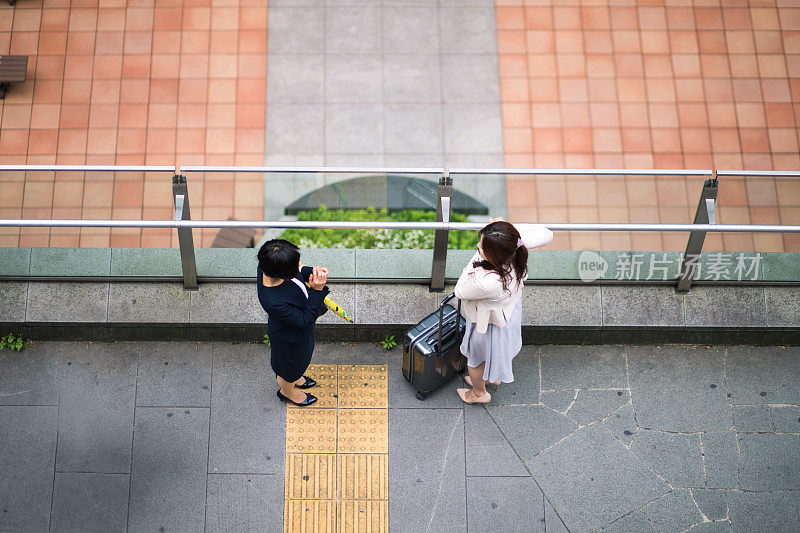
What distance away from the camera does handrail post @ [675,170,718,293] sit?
14.3ft

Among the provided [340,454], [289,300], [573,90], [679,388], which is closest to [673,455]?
[679,388]

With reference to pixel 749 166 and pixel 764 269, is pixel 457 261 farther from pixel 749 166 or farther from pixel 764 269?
pixel 749 166

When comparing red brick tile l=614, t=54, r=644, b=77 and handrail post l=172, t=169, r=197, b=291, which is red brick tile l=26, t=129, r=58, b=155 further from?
red brick tile l=614, t=54, r=644, b=77

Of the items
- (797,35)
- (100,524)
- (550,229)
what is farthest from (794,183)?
(100,524)

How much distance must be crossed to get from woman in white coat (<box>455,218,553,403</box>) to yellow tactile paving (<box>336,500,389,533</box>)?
39.7 inches

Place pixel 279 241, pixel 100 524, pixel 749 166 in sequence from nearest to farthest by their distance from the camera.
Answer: pixel 279 241 < pixel 100 524 < pixel 749 166

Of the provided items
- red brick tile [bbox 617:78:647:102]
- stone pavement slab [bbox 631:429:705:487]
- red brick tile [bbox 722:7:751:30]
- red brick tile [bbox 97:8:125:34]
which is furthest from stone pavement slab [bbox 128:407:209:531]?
red brick tile [bbox 722:7:751:30]

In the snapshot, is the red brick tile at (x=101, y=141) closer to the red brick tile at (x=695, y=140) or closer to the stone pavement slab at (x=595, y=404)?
the stone pavement slab at (x=595, y=404)

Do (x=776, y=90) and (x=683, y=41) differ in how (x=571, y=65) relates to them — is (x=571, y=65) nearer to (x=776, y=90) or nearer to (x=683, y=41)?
(x=683, y=41)

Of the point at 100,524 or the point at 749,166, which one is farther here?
the point at 749,166

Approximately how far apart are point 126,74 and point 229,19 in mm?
1323

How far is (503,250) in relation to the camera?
3508mm

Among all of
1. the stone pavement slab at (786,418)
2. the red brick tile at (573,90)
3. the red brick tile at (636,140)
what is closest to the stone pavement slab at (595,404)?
the stone pavement slab at (786,418)

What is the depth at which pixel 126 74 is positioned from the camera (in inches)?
283
